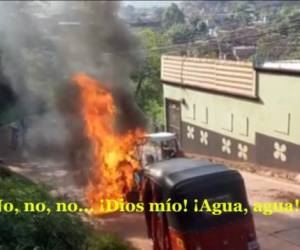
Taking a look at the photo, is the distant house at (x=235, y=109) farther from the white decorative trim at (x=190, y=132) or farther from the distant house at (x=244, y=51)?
the distant house at (x=244, y=51)

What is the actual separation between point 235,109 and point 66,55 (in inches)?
273

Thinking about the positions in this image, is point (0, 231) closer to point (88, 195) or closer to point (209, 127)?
point (88, 195)

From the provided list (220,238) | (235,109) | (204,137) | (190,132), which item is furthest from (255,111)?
(220,238)

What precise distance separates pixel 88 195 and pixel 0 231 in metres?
6.29

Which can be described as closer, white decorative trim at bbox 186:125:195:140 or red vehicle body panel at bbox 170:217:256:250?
red vehicle body panel at bbox 170:217:256:250

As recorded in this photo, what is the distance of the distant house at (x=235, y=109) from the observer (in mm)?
16031

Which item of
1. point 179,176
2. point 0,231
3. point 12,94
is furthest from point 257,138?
point 0,231

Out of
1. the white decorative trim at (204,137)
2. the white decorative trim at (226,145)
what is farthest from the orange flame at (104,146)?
the white decorative trim at (204,137)

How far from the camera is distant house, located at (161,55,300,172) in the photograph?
1603 centimetres

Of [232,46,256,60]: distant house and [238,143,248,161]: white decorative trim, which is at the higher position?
[232,46,256,60]: distant house

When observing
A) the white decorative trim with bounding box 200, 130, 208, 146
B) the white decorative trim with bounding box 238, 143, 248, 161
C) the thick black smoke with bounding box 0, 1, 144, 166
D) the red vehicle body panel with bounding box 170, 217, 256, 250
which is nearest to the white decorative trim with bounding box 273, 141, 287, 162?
the white decorative trim with bounding box 238, 143, 248, 161

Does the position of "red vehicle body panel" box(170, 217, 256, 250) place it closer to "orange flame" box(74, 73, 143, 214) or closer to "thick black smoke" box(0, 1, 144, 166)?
"orange flame" box(74, 73, 143, 214)

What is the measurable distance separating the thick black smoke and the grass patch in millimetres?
5649

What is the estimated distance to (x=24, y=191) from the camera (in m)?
7.94
